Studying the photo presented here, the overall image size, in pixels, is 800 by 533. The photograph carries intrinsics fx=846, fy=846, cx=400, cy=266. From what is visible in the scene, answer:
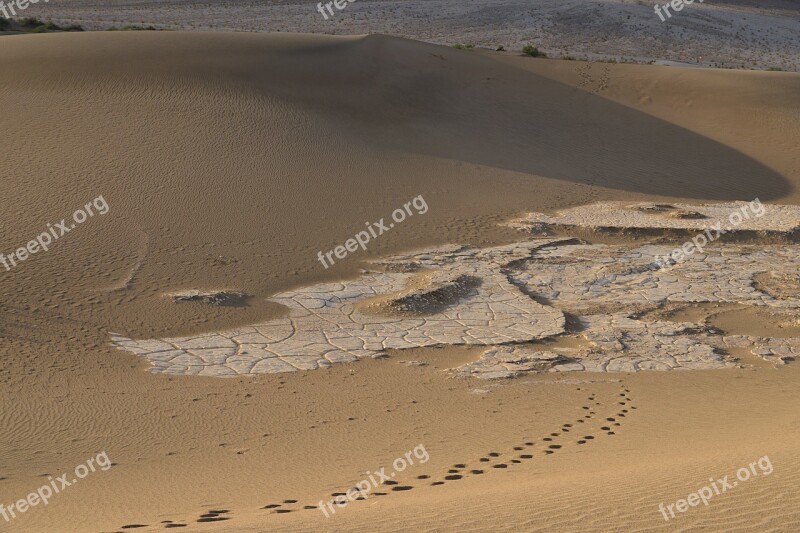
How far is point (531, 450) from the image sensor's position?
787 centimetres

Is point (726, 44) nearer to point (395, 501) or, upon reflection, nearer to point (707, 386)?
point (707, 386)

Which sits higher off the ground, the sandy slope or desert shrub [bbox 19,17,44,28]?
desert shrub [bbox 19,17,44,28]

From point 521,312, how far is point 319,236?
4180mm

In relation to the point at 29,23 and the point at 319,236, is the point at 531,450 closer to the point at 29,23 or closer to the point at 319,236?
the point at 319,236

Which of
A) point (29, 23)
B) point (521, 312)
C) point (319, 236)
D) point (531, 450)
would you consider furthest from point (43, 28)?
point (531, 450)

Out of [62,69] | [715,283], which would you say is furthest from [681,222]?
[62,69]

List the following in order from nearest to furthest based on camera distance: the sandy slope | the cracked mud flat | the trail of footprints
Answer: the trail of footprints → the sandy slope → the cracked mud flat

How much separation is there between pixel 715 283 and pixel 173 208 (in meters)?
9.03

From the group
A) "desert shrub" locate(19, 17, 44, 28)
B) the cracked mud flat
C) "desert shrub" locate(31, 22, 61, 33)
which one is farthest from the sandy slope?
"desert shrub" locate(19, 17, 44, 28)

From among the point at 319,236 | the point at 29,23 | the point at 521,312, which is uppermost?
the point at 29,23

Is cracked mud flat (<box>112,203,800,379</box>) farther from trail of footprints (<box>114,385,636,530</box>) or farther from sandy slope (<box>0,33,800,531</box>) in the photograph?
trail of footprints (<box>114,385,636,530</box>)

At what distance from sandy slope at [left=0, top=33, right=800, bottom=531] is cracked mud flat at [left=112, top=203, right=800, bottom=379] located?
1.44 feet

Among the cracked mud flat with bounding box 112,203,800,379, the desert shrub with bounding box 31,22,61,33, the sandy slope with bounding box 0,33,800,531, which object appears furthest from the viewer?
the desert shrub with bounding box 31,22,61,33

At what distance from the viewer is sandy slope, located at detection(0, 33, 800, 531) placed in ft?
22.1
